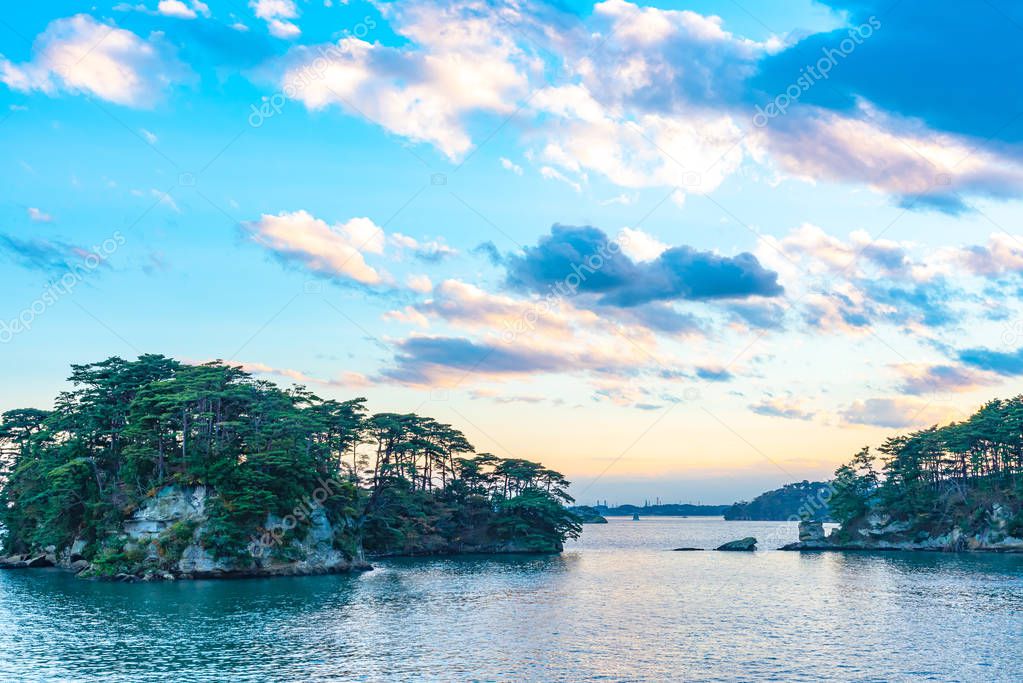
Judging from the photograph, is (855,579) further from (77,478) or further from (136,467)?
(77,478)

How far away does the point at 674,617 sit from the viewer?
7125 cm

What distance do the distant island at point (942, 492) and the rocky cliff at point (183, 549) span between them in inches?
4412

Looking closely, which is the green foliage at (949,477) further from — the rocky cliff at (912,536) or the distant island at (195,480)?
the distant island at (195,480)

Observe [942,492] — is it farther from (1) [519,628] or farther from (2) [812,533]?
(1) [519,628]

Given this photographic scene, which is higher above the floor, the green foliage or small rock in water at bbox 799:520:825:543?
the green foliage

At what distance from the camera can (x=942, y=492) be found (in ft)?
508

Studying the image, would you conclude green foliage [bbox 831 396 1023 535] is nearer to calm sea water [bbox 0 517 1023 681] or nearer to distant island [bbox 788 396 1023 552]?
distant island [bbox 788 396 1023 552]

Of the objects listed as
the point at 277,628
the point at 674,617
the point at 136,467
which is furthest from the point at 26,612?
the point at 674,617

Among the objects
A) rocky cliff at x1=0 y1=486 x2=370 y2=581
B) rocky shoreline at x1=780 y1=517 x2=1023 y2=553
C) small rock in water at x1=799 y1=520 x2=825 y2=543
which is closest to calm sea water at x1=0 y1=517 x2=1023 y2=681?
rocky cliff at x1=0 y1=486 x2=370 y2=581

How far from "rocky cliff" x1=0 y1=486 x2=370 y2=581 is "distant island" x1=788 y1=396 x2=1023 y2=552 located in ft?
368

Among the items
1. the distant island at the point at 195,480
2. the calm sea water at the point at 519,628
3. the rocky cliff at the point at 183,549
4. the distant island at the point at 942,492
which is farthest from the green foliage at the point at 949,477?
the rocky cliff at the point at 183,549

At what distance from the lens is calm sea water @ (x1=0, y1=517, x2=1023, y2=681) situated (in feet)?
160

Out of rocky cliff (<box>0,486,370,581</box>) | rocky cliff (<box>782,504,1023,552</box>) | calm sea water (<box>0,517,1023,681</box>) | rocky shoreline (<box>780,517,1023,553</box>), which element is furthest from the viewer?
rocky shoreline (<box>780,517,1023,553</box>)

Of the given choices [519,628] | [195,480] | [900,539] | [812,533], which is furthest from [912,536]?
[195,480]
